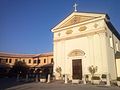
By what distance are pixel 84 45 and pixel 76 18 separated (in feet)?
16.6

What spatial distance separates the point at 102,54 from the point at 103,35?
2733mm

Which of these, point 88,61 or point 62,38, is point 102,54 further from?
point 62,38

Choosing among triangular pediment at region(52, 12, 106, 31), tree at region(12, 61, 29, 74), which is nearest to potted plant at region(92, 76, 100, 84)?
triangular pediment at region(52, 12, 106, 31)

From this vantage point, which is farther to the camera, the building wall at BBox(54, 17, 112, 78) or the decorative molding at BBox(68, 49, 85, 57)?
the decorative molding at BBox(68, 49, 85, 57)

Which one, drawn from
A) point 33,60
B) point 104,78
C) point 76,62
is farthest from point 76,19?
point 33,60

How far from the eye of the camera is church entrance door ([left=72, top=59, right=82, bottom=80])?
25.4m

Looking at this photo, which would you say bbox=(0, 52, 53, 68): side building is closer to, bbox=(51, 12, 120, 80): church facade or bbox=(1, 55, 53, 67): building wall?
bbox=(1, 55, 53, 67): building wall

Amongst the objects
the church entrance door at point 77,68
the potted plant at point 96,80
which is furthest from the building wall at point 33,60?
the potted plant at point 96,80

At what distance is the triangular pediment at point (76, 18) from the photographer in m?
25.3

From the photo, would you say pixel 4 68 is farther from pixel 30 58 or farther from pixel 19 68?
pixel 30 58

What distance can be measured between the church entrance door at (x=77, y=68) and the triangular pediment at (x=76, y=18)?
6.31 metres

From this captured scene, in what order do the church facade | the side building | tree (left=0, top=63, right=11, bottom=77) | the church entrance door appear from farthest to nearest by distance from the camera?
the side building → tree (left=0, top=63, right=11, bottom=77) → the church entrance door → the church facade

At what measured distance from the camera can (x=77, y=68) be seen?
25.8 meters

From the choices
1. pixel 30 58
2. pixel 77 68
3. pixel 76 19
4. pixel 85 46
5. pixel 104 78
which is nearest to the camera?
pixel 104 78
